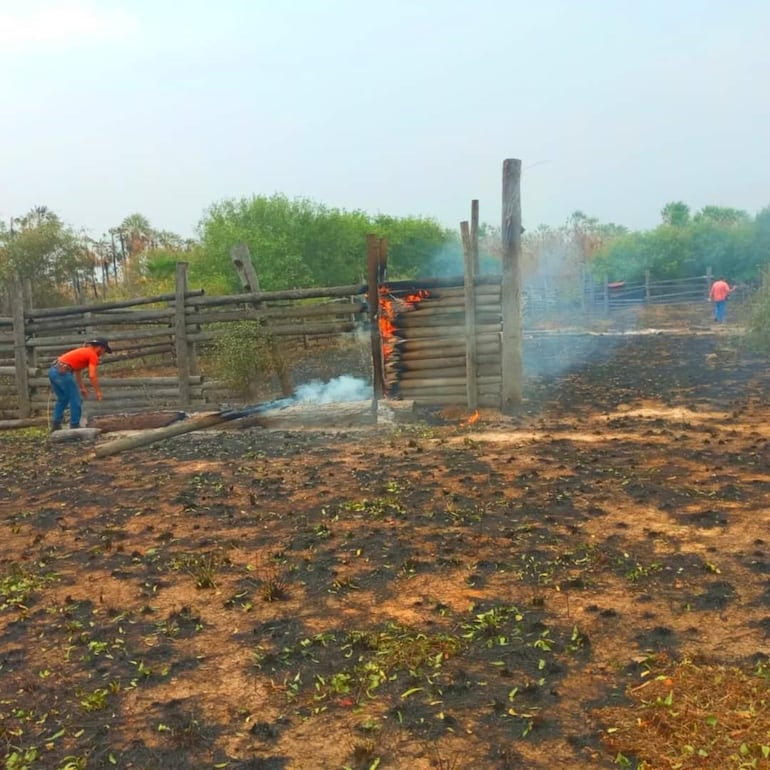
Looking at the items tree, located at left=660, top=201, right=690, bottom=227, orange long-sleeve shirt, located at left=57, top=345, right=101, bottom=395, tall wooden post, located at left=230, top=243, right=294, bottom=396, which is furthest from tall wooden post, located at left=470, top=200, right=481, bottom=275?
tree, located at left=660, top=201, right=690, bottom=227

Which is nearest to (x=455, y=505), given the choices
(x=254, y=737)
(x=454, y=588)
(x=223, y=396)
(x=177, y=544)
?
(x=454, y=588)

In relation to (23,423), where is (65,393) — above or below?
above

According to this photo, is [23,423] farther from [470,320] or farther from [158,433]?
[470,320]

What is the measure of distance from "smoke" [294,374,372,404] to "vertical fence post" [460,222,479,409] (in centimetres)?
174

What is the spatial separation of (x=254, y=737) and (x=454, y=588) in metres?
1.64

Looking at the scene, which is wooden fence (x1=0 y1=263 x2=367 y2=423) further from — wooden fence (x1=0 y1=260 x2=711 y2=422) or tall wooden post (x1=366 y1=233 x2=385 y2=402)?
tall wooden post (x1=366 y1=233 x2=385 y2=402)

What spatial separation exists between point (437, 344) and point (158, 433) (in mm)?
3950

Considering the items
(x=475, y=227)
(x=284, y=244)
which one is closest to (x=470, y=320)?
(x=475, y=227)

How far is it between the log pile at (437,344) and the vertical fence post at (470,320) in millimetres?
67

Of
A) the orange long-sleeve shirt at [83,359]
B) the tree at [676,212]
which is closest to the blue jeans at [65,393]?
the orange long-sleeve shirt at [83,359]

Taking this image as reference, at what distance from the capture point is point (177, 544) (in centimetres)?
529

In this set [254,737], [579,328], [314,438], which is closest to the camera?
[254,737]

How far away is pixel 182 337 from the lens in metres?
11.7

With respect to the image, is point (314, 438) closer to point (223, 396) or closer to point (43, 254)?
point (223, 396)
